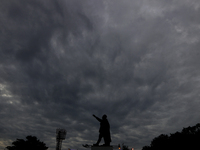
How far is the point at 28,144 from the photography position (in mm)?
57938

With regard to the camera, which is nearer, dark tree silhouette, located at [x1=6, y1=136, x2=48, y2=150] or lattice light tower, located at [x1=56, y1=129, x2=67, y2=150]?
lattice light tower, located at [x1=56, y1=129, x2=67, y2=150]

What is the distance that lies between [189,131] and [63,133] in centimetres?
5835

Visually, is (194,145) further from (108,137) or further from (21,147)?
(21,147)

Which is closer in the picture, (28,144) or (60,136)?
(60,136)

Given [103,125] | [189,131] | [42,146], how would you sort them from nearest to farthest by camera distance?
[103,125]
[42,146]
[189,131]

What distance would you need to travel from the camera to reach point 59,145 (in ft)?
143

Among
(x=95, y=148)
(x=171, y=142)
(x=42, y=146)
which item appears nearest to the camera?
(x=95, y=148)

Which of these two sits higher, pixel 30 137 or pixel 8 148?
pixel 30 137

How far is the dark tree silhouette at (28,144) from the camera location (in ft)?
185

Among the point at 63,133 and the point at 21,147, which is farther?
the point at 21,147

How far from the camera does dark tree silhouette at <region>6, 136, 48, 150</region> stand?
56500 mm

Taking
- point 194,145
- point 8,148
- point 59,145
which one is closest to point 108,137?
point 59,145

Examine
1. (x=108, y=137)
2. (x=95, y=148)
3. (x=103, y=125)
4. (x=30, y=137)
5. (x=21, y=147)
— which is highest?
(x=30, y=137)

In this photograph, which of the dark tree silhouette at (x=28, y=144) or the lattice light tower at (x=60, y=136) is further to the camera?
the dark tree silhouette at (x=28, y=144)
